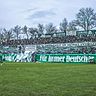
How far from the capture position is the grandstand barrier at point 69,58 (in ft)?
188

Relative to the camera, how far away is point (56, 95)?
12.2 meters

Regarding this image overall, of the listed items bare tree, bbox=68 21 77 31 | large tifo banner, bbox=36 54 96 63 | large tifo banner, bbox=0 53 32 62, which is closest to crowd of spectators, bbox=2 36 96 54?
large tifo banner, bbox=0 53 32 62

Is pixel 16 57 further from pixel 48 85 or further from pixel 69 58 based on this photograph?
pixel 48 85

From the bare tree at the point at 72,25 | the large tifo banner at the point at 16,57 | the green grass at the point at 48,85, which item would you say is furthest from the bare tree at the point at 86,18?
the green grass at the point at 48,85

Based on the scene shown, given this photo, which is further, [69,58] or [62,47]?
[62,47]

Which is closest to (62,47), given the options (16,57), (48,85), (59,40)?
(59,40)

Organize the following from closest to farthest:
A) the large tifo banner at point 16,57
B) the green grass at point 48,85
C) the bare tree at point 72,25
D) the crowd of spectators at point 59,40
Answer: the green grass at point 48,85 < the large tifo banner at point 16,57 < the crowd of spectators at point 59,40 < the bare tree at point 72,25

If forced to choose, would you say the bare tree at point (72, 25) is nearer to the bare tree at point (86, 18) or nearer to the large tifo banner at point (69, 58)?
the bare tree at point (86, 18)

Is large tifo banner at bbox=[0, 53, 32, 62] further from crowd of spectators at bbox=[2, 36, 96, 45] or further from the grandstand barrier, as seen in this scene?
crowd of spectators at bbox=[2, 36, 96, 45]

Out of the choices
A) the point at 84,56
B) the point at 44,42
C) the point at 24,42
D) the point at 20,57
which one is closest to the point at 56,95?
the point at 84,56

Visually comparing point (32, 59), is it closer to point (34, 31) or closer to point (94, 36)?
point (94, 36)

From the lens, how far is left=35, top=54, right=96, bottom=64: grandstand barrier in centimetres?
5731

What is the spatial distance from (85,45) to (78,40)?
17.4 feet

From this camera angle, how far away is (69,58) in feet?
197
